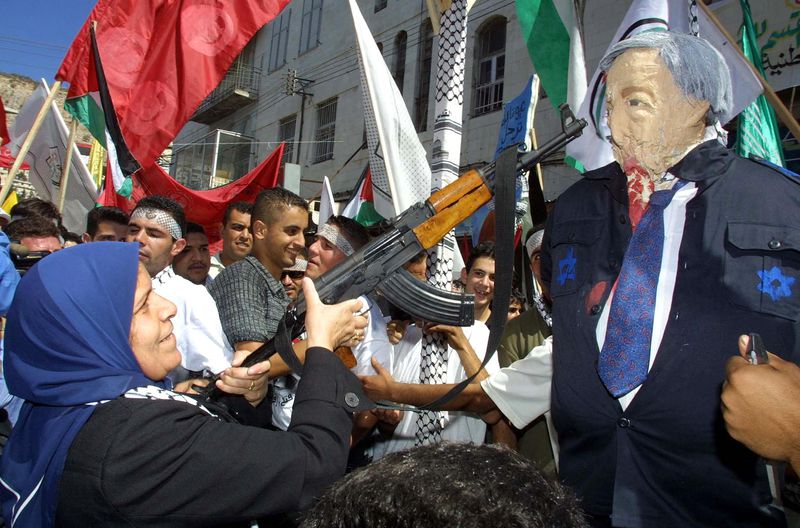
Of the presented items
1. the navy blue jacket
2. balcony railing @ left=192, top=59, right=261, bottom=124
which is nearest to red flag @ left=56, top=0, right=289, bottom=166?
the navy blue jacket

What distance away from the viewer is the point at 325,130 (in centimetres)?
1639

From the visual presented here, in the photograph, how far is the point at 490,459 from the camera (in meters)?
0.78

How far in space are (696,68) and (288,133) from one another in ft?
56.4

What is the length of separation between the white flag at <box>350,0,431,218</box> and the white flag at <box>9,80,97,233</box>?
4.41 m

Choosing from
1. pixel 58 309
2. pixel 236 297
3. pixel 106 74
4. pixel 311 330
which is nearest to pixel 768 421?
pixel 311 330

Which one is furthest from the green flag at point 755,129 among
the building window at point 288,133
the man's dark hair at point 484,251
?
the building window at point 288,133

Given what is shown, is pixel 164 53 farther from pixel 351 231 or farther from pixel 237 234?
pixel 351 231

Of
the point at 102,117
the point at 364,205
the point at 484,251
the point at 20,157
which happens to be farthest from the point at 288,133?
the point at 484,251

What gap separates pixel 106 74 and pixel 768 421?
186 inches

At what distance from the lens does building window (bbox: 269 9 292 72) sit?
18188 mm

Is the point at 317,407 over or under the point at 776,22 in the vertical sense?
under

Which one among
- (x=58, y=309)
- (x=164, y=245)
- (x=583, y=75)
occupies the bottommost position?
(x=58, y=309)

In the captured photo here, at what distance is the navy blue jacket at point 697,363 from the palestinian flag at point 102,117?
12.5 feet

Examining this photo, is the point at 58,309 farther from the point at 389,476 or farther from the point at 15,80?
the point at 15,80
